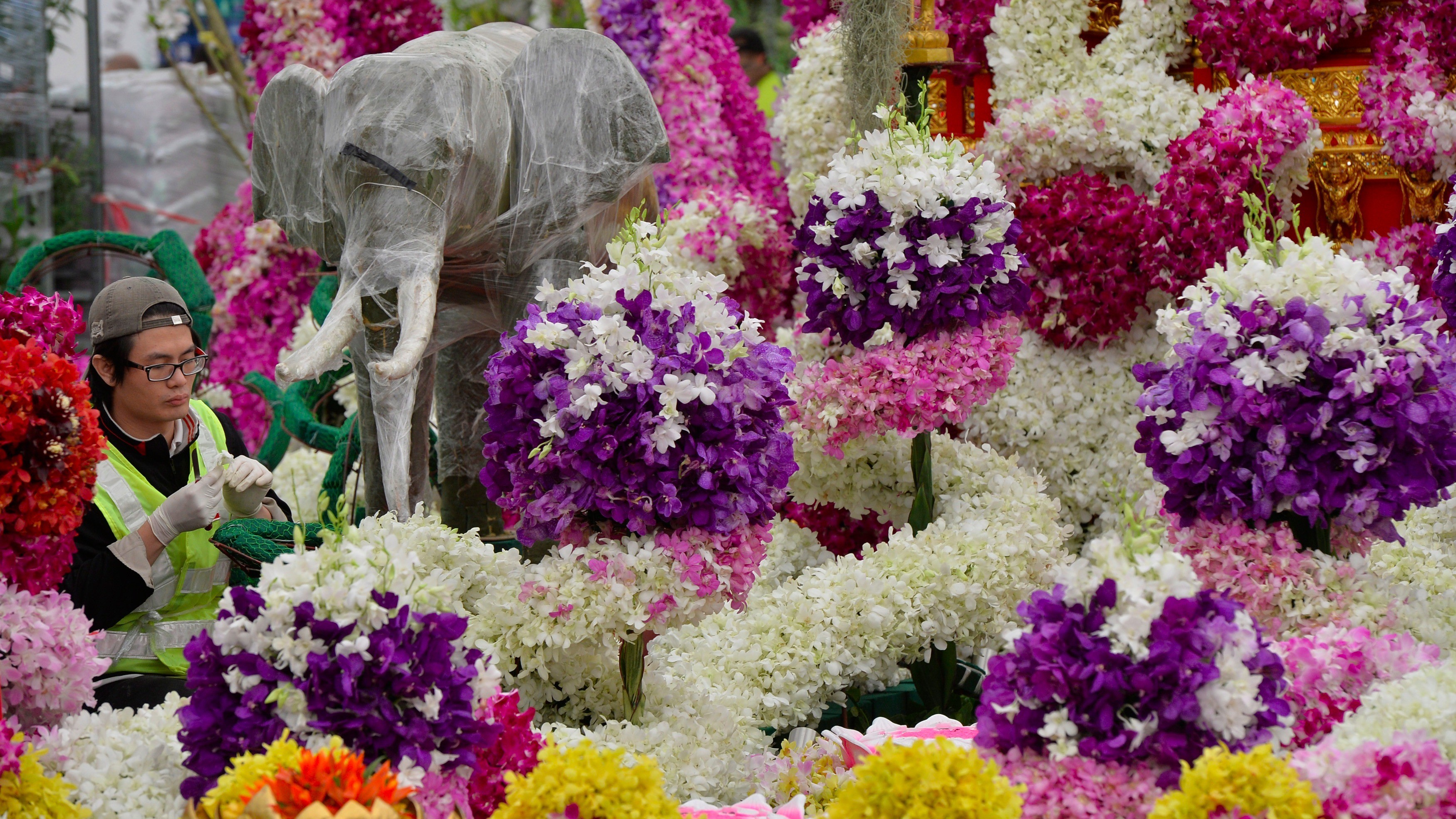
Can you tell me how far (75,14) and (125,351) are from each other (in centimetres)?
655

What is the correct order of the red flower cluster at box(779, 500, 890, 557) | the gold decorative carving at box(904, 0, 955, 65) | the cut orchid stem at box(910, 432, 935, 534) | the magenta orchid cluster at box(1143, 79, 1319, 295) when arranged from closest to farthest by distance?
the cut orchid stem at box(910, 432, 935, 534)
the magenta orchid cluster at box(1143, 79, 1319, 295)
the gold decorative carving at box(904, 0, 955, 65)
the red flower cluster at box(779, 500, 890, 557)

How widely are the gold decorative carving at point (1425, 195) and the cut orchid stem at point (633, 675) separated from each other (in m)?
2.64

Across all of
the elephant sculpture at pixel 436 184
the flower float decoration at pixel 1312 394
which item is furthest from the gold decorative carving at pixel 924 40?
the flower float decoration at pixel 1312 394

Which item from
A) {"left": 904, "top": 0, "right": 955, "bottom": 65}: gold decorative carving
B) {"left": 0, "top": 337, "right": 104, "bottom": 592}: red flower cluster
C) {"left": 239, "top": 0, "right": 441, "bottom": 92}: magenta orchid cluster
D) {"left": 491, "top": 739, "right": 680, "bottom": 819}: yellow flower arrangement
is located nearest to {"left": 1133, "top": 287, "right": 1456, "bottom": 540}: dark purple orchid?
{"left": 491, "top": 739, "right": 680, "bottom": 819}: yellow flower arrangement

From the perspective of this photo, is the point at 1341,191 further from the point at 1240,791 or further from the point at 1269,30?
the point at 1240,791

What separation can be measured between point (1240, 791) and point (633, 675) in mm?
1334

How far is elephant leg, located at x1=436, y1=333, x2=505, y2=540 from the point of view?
4125mm

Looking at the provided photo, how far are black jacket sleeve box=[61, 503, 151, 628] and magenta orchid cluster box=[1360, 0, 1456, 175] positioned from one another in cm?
344

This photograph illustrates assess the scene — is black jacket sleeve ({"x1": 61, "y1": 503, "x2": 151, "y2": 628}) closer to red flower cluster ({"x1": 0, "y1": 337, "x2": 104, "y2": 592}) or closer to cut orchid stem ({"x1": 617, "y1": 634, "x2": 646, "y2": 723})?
red flower cluster ({"x1": 0, "y1": 337, "x2": 104, "y2": 592})

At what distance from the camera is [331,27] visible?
20.0ft

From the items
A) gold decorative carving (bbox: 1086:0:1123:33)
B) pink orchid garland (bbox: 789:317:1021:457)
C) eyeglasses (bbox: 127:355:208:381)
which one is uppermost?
gold decorative carving (bbox: 1086:0:1123:33)

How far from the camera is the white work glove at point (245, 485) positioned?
2980 mm

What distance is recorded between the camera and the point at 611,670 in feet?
10.00

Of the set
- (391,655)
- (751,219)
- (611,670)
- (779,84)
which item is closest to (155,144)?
(779,84)
